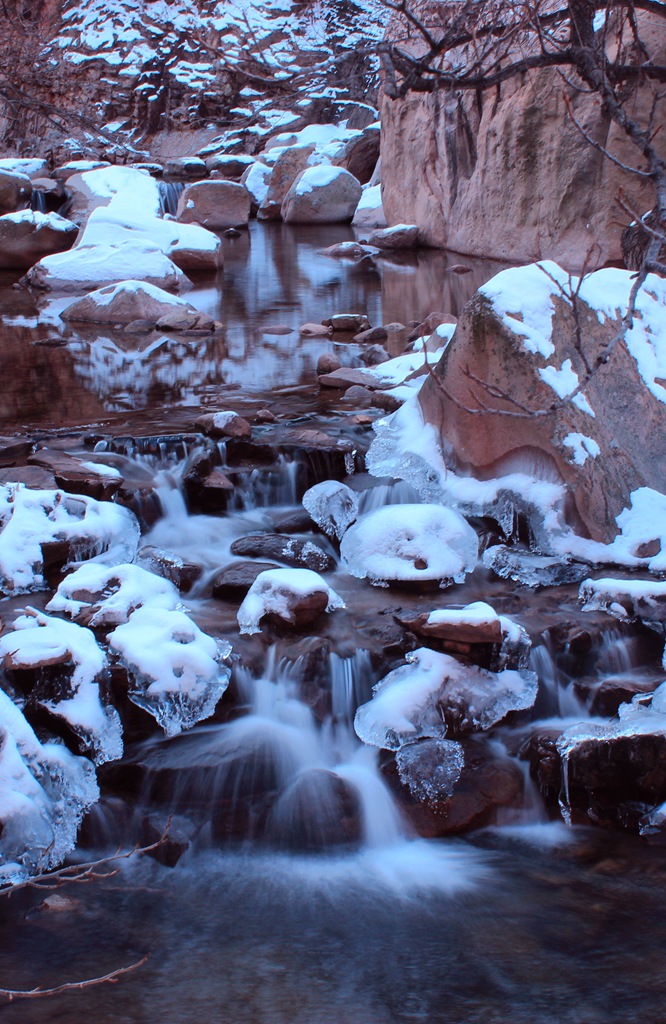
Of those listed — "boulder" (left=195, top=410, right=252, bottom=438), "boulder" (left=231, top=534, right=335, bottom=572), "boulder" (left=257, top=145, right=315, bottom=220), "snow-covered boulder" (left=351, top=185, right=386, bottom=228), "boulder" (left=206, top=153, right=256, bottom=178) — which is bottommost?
"boulder" (left=231, top=534, right=335, bottom=572)

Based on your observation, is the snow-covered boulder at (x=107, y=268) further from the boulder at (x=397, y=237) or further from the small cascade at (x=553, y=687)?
the small cascade at (x=553, y=687)

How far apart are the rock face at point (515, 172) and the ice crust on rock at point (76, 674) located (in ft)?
24.2

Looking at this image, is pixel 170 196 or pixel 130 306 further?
pixel 170 196

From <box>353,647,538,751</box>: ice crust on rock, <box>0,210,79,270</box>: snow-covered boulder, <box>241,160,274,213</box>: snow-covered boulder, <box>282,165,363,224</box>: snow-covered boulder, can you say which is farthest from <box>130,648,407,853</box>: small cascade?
<box>241,160,274,213</box>: snow-covered boulder

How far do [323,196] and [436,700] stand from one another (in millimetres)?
17012

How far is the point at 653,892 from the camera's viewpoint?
2646 millimetres

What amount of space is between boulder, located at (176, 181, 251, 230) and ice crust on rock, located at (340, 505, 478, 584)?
14.2m

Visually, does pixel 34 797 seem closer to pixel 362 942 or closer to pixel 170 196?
pixel 362 942

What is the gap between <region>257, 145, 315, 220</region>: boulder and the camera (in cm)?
2006

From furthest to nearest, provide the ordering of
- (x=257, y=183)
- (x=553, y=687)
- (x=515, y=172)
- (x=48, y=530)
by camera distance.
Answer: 1. (x=257, y=183)
2. (x=515, y=172)
3. (x=48, y=530)
4. (x=553, y=687)

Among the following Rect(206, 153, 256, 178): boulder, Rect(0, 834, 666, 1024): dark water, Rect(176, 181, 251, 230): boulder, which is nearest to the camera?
Rect(0, 834, 666, 1024): dark water

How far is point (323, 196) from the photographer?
61.4 ft

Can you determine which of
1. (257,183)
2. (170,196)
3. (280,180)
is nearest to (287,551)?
(170,196)

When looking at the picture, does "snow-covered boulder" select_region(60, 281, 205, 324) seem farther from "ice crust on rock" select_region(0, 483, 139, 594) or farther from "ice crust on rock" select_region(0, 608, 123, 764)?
"ice crust on rock" select_region(0, 608, 123, 764)
